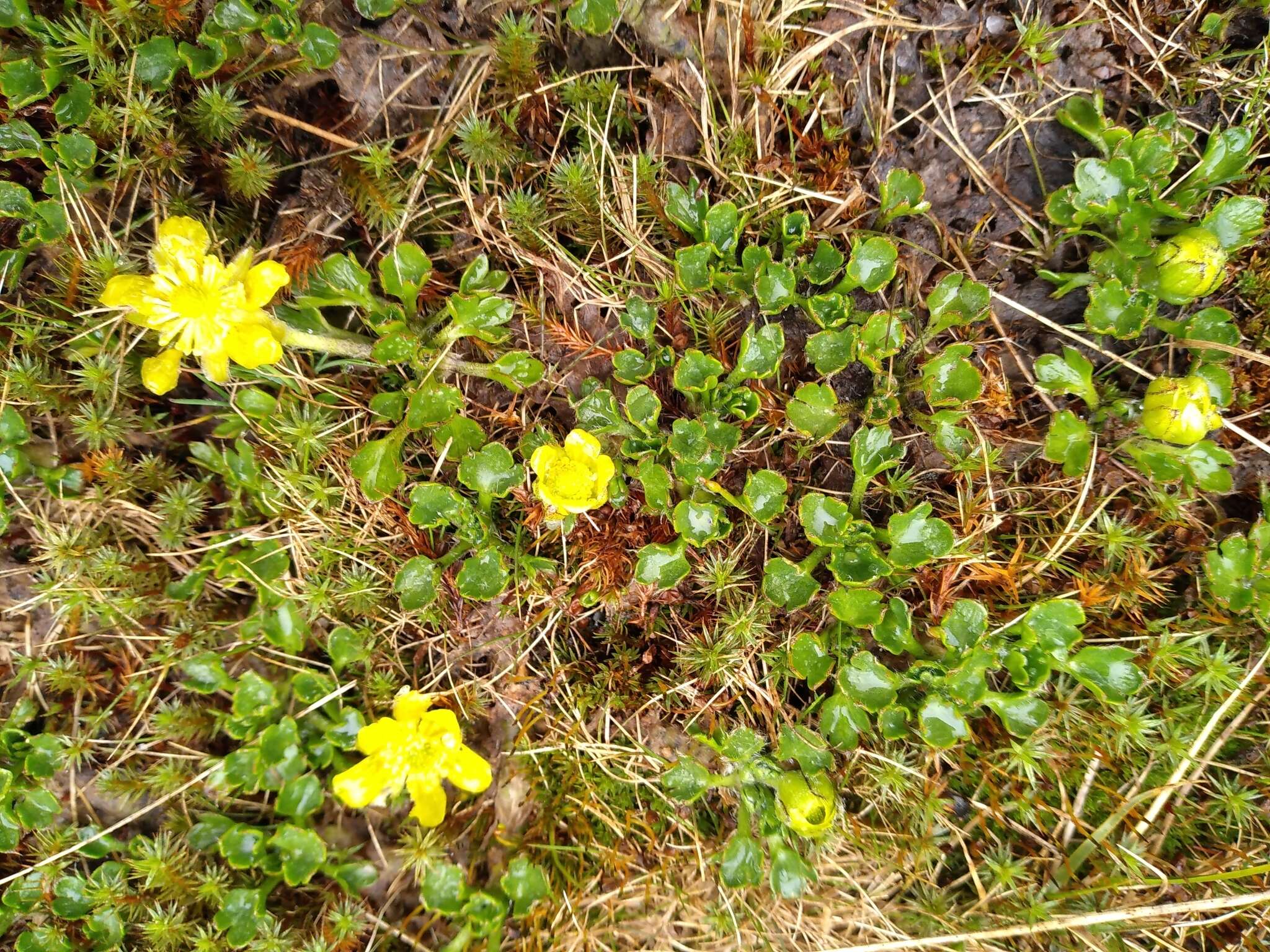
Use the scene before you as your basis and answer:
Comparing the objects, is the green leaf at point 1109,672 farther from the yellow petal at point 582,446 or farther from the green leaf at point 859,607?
the yellow petal at point 582,446

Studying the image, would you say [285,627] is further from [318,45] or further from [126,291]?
[318,45]

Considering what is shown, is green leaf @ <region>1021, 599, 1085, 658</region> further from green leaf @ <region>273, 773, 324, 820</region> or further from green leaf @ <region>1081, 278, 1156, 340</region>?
green leaf @ <region>273, 773, 324, 820</region>

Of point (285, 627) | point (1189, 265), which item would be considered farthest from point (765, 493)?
point (285, 627)

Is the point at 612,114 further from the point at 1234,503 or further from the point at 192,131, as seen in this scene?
the point at 1234,503

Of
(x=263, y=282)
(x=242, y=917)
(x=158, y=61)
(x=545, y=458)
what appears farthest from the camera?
(x=242, y=917)

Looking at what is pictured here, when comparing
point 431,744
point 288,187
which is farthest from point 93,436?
point 431,744
